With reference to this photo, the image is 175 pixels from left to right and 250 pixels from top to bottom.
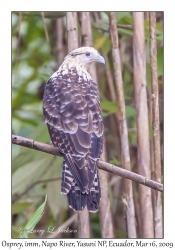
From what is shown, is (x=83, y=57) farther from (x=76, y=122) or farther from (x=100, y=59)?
(x=76, y=122)

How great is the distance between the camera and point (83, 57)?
2639mm

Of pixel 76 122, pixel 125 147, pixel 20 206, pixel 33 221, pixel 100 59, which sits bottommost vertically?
pixel 33 221

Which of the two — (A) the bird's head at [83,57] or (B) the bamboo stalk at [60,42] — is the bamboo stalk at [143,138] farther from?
(B) the bamboo stalk at [60,42]

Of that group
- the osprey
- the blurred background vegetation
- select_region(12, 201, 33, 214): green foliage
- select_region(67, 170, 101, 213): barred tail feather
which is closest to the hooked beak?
the osprey

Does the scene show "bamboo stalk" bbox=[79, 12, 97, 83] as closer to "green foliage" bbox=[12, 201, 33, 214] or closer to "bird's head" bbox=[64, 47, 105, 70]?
"bird's head" bbox=[64, 47, 105, 70]

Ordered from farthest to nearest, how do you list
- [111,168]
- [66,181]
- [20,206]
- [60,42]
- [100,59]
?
[60,42], [20,206], [100,59], [66,181], [111,168]

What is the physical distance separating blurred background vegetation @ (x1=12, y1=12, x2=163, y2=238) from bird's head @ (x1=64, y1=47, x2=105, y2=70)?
193 mm

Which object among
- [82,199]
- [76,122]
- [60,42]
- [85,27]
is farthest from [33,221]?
[60,42]

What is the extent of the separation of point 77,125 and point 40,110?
110 centimetres

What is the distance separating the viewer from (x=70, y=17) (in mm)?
2480

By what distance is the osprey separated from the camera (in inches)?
88.2

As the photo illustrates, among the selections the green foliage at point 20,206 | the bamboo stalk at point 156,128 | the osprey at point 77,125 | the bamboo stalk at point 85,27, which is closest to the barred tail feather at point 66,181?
the osprey at point 77,125
